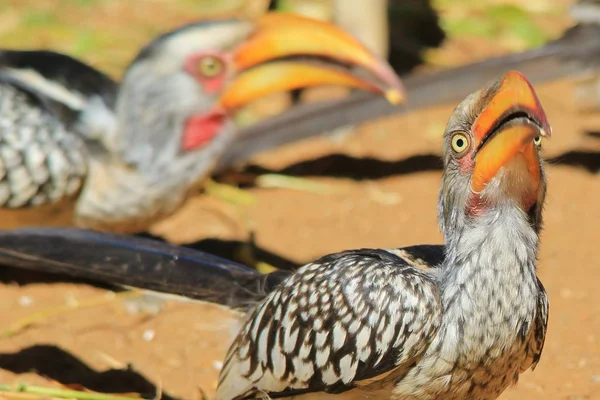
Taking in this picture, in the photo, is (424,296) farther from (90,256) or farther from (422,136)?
(422,136)

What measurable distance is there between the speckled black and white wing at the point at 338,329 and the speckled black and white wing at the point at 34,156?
1.71 m

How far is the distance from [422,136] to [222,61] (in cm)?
242

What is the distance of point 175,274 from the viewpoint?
381cm

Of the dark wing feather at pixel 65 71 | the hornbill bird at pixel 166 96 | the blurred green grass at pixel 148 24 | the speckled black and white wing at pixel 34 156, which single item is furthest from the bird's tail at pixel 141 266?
the blurred green grass at pixel 148 24

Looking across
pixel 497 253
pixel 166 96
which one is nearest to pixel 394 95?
pixel 166 96

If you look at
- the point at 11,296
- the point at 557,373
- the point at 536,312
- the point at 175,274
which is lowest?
the point at 11,296

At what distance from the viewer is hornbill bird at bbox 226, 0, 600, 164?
645 centimetres

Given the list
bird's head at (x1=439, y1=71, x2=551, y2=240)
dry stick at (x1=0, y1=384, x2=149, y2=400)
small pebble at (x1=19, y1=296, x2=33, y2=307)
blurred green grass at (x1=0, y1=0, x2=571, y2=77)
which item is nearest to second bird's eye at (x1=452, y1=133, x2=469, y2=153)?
bird's head at (x1=439, y1=71, x2=551, y2=240)

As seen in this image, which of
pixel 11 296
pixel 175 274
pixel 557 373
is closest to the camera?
pixel 175 274

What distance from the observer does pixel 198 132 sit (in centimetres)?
523

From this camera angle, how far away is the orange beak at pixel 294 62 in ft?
16.6

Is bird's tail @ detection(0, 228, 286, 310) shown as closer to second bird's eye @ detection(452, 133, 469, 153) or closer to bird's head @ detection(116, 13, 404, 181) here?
second bird's eye @ detection(452, 133, 469, 153)

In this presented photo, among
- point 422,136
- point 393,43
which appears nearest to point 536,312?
point 422,136

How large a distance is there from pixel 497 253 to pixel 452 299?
0.19m
